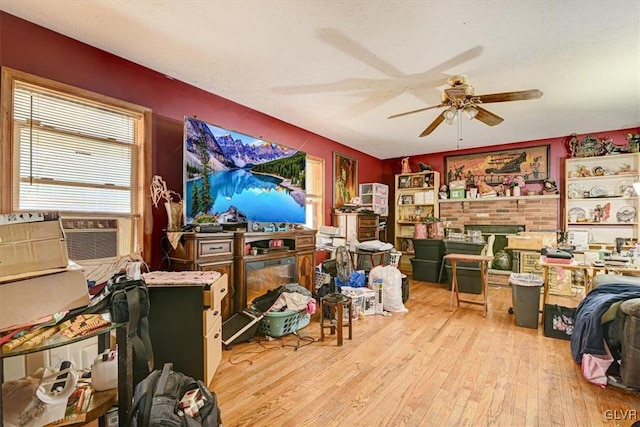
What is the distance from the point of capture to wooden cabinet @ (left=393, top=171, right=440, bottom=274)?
5.88 meters

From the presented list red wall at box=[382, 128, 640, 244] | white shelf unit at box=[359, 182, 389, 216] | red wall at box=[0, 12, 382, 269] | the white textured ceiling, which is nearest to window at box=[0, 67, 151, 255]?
red wall at box=[0, 12, 382, 269]

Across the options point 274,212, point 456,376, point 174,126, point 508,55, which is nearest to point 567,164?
point 508,55

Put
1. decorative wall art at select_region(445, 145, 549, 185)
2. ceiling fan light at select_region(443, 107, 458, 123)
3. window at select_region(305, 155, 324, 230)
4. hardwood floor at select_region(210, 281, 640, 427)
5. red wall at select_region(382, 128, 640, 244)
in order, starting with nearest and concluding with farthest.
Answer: hardwood floor at select_region(210, 281, 640, 427) < ceiling fan light at select_region(443, 107, 458, 123) < red wall at select_region(382, 128, 640, 244) < window at select_region(305, 155, 324, 230) < decorative wall art at select_region(445, 145, 549, 185)

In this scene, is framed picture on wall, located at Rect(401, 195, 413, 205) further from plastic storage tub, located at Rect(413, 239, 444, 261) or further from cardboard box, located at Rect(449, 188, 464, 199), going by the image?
plastic storage tub, located at Rect(413, 239, 444, 261)

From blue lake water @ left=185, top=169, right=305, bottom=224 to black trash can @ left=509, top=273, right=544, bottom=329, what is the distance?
8.28 feet

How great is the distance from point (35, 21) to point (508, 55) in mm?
3477

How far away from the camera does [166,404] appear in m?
1.26

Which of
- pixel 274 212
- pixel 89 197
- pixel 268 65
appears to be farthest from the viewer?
pixel 274 212

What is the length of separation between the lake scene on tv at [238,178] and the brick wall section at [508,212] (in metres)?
3.39

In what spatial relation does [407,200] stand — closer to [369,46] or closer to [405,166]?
[405,166]

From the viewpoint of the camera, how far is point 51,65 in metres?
2.10

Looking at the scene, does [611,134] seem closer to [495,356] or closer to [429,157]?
[429,157]

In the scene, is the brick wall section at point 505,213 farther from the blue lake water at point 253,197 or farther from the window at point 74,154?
the window at point 74,154

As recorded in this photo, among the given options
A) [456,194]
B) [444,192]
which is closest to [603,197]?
[456,194]
